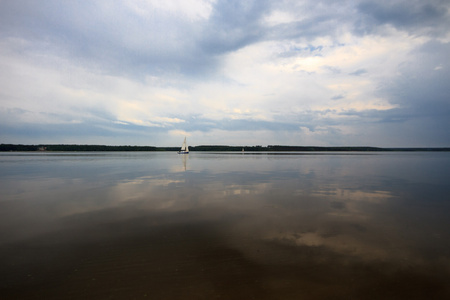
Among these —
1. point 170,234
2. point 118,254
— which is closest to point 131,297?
point 118,254

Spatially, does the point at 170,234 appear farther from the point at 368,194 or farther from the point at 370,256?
the point at 368,194

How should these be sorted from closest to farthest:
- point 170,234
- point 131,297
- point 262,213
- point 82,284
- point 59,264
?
point 131,297, point 82,284, point 59,264, point 170,234, point 262,213

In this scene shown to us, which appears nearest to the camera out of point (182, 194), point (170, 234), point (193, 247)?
point (193, 247)

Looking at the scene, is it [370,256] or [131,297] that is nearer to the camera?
[131,297]

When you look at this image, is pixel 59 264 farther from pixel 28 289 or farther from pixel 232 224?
pixel 232 224

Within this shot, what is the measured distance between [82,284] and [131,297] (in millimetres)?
1171

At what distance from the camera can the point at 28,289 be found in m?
4.29

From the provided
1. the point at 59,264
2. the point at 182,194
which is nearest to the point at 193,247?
the point at 59,264

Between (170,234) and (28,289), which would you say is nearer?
(28,289)

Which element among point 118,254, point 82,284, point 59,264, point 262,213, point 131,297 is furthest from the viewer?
point 262,213

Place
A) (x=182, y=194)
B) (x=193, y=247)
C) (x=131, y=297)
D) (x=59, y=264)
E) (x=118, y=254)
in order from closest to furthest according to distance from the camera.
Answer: (x=131, y=297) → (x=59, y=264) → (x=118, y=254) → (x=193, y=247) → (x=182, y=194)

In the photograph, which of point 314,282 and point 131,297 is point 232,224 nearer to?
point 314,282

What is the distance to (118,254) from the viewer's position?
5750mm

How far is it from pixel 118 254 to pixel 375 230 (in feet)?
26.5
